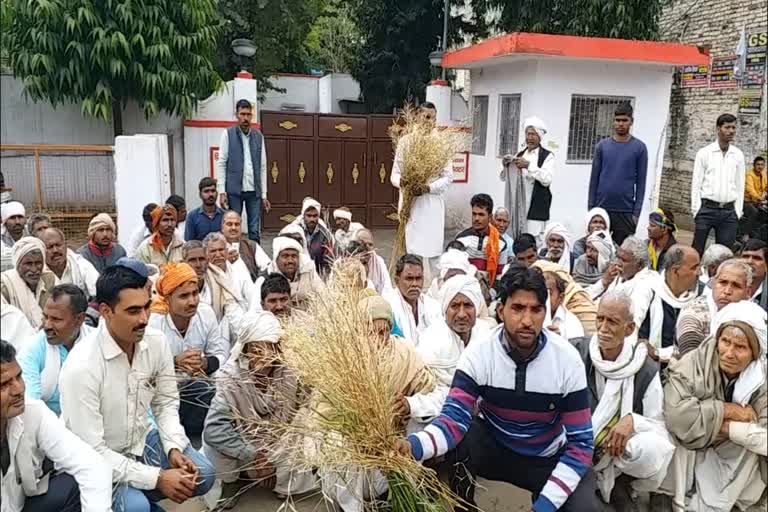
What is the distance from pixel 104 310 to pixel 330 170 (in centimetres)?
758

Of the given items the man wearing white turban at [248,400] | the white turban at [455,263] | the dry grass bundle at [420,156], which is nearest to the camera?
the man wearing white turban at [248,400]

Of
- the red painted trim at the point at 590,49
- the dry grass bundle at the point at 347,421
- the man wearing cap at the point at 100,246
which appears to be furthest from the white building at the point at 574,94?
the dry grass bundle at the point at 347,421

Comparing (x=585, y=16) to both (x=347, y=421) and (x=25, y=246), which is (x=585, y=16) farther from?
(x=347, y=421)

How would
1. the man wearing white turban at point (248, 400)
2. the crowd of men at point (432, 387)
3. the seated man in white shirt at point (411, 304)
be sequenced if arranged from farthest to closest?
the seated man in white shirt at point (411, 304) < the man wearing white turban at point (248, 400) < the crowd of men at point (432, 387)

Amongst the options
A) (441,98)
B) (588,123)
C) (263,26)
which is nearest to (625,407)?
(588,123)

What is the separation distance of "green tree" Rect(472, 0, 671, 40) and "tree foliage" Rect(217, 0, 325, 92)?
3.28 metres

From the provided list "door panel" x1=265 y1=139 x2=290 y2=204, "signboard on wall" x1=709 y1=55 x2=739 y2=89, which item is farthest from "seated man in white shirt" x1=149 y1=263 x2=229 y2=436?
"signboard on wall" x1=709 y1=55 x2=739 y2=89

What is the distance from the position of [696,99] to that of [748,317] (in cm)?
975

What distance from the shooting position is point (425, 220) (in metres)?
6.03

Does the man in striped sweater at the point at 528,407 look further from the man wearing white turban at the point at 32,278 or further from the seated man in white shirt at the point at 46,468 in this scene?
the man wearing white turban at the point at 32,278

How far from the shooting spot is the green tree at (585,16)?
996 centimetres

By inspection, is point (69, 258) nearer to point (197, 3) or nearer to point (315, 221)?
point (315, 221)

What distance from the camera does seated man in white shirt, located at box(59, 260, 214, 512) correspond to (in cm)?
247

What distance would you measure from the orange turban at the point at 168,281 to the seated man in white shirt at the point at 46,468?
1.16 meters
